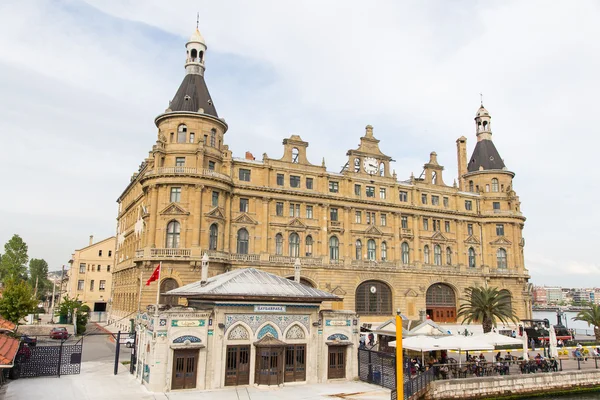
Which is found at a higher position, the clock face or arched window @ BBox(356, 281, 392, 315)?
the clock face

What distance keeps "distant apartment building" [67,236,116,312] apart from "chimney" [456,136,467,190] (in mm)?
59472

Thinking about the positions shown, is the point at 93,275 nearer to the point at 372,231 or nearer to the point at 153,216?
the point at 153,216

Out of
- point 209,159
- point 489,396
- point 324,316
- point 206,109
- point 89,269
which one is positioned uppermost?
point 206,109

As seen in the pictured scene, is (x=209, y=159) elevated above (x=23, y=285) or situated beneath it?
elevated above

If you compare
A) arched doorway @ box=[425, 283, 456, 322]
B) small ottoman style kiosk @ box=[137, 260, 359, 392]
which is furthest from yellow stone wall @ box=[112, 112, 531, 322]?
small ottoman style kiosk @ box=[137, 260, 359, 392]

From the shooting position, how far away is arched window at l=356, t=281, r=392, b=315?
60156 millimetres

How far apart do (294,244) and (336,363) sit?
28289 mm

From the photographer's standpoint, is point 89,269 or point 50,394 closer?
point 50,394

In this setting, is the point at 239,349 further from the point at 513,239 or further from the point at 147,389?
the point at 513,239

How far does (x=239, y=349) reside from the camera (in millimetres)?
27641

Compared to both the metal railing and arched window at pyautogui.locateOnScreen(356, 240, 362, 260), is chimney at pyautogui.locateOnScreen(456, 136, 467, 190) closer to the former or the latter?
arched window at pyautogui.locateOnScreen(356, 240, 362, 260)

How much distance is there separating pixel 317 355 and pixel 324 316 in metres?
2.29

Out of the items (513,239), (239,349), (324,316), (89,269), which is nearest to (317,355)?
(324,316)

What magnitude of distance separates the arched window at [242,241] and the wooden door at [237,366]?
2717cm
